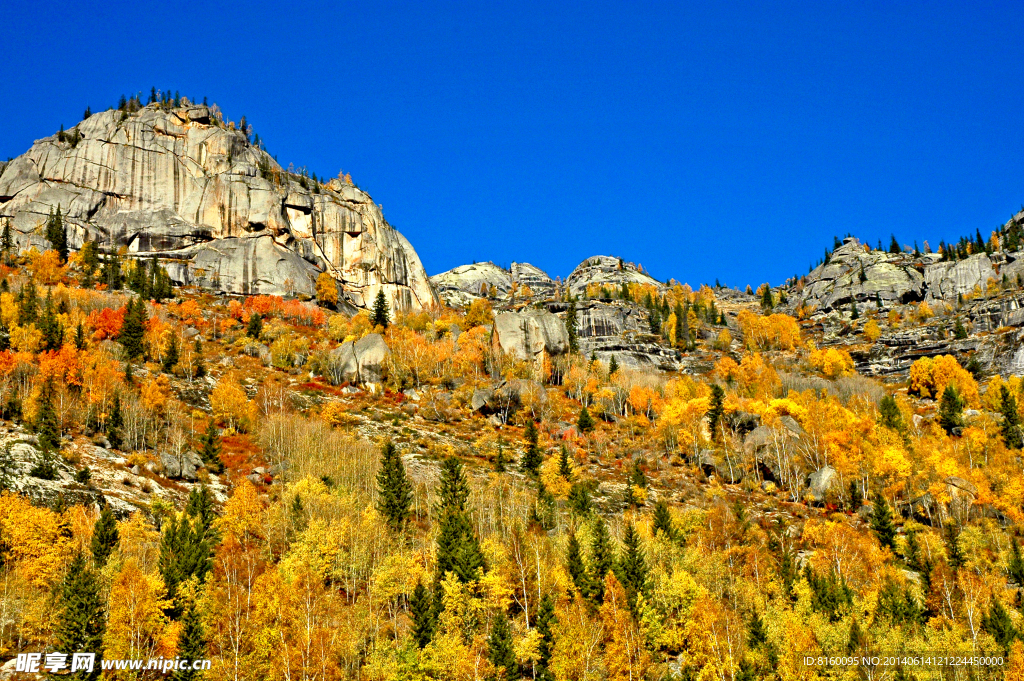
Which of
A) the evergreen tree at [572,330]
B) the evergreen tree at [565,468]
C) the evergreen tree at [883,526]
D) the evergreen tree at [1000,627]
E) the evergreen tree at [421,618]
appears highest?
the evergreen tree at [572,330]

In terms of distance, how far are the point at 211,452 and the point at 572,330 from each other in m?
109

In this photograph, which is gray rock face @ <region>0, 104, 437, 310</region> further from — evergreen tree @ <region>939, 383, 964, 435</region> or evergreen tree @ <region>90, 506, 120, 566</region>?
evergreen tree @ <region>939, 383, 964, 435</region>

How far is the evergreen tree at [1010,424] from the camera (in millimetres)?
103688

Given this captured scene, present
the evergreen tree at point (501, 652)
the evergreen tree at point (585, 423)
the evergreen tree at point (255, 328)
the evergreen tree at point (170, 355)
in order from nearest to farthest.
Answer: the evergreen tree at point (501, 652)
the evergreen tree at point (170, 355)
the evergreen tree at point (585, 423)
the evergreen tree at point (255, 328)

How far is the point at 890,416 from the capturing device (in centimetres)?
11169

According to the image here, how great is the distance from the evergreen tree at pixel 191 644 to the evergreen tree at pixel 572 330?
12189cm

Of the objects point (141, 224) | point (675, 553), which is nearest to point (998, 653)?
point (675, 553)

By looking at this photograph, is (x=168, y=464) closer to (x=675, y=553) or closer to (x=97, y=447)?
(x=97, y=447)

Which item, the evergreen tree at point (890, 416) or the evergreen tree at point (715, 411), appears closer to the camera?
the evergreen tree at point (890, 416)

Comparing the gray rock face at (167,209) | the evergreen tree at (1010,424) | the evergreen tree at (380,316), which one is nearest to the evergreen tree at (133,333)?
the gray rock face at (167,209)

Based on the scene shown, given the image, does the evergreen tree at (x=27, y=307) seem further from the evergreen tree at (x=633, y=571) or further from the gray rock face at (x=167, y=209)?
the evergreen tree at (x=633, y=571)

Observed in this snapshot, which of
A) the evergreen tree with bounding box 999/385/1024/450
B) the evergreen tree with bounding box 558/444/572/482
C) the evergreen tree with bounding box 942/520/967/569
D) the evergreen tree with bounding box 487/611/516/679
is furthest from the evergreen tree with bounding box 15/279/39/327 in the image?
the evergreen tree with bounding box 999/385/1024/450

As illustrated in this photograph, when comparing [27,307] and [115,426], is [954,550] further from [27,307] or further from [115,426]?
[27,307]

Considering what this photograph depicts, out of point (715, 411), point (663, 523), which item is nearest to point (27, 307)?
point (663, 523)
